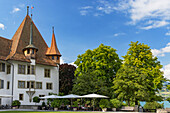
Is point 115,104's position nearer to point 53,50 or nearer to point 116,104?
point 116,104

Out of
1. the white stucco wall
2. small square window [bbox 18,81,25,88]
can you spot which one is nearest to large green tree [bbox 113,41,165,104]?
the white stucco wall

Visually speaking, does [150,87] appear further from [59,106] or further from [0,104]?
[0,104]

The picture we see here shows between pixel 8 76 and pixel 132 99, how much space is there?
2201 cm

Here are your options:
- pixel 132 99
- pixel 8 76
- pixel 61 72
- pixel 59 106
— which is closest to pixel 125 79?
pixel 132 99

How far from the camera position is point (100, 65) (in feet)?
144

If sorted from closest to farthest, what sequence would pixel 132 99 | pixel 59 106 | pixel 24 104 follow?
pixel 132 99
pixel 59 106
pixel 24 104

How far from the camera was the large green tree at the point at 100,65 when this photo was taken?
4172 centimetres

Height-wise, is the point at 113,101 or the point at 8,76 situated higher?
the point at 8,76

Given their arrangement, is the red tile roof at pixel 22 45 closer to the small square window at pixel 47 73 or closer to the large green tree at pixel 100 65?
the small square window at pixel 47 73

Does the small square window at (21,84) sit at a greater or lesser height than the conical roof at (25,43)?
lesser

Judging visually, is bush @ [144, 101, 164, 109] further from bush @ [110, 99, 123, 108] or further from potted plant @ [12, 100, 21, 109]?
potted plant @ [12, 100, 21, 109]

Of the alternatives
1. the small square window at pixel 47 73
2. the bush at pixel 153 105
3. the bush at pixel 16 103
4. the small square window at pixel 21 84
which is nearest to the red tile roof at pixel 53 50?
the small square window at pixel 47 73

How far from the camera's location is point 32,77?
146 ft

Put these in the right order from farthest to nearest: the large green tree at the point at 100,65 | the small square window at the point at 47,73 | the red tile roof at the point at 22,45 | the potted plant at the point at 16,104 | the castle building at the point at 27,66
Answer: the small square window at the point at 47,73
the red tile roof at the point at 22,45
the castle building at the point at 27,66
the large green tree at the point at 100,65
the potted plant at the point at 16,104
